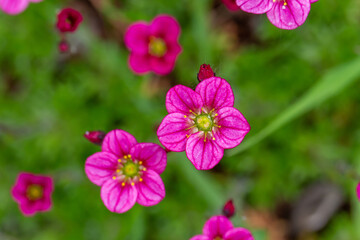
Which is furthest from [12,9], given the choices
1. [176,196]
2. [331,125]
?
[331,125]

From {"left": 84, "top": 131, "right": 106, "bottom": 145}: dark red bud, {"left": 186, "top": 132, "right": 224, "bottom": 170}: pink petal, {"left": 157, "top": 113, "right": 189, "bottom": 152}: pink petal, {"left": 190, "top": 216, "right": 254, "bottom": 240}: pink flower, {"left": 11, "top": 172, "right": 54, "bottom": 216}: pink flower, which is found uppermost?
{"left": 11, "top": 172, "right": 54, "bottom": 216}: pink flower

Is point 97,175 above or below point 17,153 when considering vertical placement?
below

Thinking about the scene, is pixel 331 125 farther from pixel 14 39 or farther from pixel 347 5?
pixel 14 39

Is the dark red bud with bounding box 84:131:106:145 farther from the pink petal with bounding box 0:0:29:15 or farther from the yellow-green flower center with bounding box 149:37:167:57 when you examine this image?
the pink petal with bounding box 0:0:29:15

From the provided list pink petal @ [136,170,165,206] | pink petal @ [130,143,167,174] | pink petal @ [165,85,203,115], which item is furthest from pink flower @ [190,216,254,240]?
pink petal @ [165,85,203,115]

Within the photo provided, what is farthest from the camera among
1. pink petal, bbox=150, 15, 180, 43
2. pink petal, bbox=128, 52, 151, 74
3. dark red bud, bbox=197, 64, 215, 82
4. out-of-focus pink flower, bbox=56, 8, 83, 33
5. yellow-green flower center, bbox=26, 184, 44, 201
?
pink petal, bbox=150, 15, 180, 43

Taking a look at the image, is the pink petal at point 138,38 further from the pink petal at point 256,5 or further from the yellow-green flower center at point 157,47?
the pink petal at point 256,5

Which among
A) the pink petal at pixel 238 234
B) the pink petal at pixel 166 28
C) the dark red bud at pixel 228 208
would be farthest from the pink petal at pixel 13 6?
the pink petal at pixel 238 234

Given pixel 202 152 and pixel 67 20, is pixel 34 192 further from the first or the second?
pixel 202 152
